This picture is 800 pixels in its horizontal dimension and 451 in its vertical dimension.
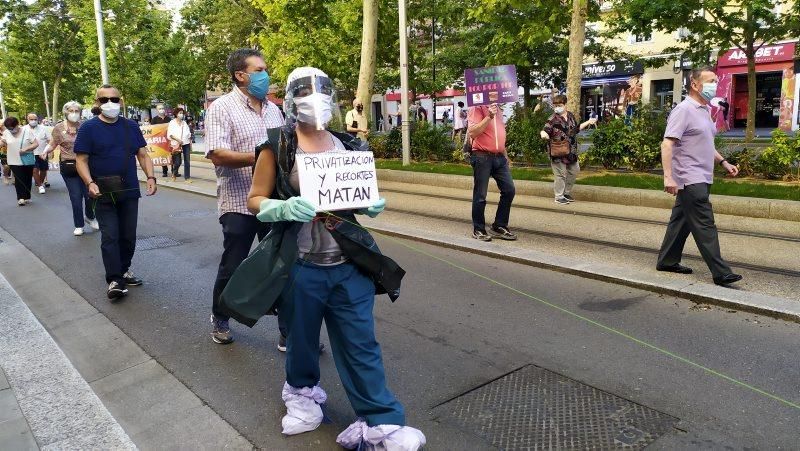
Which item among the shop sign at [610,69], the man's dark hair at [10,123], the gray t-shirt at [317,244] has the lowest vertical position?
the gray t-shirt at [317,244]

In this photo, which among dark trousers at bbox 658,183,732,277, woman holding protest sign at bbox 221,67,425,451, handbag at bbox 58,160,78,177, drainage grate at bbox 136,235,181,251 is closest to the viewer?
woman holding protest sign at bbox 221,67,425,451

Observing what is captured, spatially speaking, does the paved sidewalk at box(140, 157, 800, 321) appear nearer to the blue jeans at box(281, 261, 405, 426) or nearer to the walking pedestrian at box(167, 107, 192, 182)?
the blue jeans at box(281, 261, 405, 426)

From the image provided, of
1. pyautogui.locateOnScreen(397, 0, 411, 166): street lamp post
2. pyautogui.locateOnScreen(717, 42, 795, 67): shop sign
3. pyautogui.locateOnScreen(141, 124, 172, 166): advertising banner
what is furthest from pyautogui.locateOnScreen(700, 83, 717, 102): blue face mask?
pyautogui.locateOnScreen(717, 42, 795, 67): shop sign

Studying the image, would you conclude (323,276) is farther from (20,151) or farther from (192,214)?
(20,151)

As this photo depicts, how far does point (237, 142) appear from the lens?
4.23 metres

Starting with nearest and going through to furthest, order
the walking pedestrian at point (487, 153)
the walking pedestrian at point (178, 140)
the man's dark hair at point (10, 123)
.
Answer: the walking pedestrian at point (487, 153), the man's dark hair at point (10, 123), the walking pedestrian at point (178, 140)

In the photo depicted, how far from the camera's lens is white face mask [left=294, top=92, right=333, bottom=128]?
2.96m

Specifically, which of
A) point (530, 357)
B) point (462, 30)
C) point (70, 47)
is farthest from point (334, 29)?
point (70, 47)

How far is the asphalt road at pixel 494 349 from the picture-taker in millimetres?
3285

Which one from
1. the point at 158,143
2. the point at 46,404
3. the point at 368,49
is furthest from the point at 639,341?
the point at 158,143

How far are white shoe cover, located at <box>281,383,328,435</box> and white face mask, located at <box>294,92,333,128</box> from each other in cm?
141

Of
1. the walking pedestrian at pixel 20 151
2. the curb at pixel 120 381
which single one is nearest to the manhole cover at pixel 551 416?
the curb at pixel 120 381

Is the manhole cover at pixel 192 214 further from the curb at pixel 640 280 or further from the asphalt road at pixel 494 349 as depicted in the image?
the curb at pixel 640 280

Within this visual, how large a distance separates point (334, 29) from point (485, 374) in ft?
63.8
